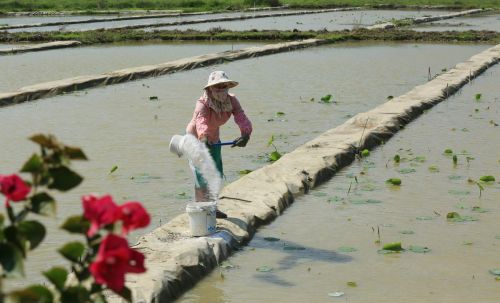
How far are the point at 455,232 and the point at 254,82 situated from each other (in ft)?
25.9

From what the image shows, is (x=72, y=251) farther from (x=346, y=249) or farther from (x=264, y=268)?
(x=346, y=249)

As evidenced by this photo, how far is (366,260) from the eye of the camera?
15.9 feet

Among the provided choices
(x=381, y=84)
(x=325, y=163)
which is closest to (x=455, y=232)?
(x=325, y=163)

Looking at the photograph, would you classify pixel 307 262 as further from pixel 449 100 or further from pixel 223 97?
pixel 449 100

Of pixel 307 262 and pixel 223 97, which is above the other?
pixel 223 97

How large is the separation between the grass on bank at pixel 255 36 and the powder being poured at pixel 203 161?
15.2 metres

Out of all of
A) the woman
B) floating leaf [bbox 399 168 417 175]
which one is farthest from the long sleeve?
floating leaf [bbox 399 168 417 175]

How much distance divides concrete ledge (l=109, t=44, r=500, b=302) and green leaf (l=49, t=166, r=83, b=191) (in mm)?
2194

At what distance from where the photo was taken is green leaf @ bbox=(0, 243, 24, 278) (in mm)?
1613

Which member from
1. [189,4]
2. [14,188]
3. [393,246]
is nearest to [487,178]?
[393,246]

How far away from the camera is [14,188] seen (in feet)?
5.42

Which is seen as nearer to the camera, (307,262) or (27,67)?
(307,262)

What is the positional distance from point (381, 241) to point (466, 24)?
22685 millimetres

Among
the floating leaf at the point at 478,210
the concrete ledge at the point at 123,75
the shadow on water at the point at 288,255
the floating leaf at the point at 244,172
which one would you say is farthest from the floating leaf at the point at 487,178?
the concrete ledge at the point at 123,75
